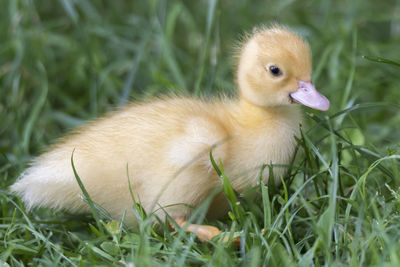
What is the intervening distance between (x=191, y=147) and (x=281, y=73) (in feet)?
1.16

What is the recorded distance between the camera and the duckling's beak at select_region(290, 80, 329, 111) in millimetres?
1804

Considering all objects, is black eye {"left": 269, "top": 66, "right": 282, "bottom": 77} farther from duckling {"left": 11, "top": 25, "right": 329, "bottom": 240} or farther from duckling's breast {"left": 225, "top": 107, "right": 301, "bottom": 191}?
duckling's breast {"left": 225, "top": 107, "right": 301, "bottom": 191}

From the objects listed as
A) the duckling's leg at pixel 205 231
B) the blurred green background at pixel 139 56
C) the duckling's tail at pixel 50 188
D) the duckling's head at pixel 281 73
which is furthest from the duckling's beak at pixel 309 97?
the duckling's tail at pixel 50 188

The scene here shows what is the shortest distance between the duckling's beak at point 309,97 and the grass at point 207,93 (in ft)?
0.23

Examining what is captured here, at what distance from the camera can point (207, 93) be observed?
2.52 meters

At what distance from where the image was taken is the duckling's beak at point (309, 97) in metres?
1.80

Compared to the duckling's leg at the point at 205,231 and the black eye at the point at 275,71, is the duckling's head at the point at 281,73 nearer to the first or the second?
the black eye at the point at 275,71

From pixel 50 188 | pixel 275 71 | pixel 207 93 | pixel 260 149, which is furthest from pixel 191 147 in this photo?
pixel 207 93

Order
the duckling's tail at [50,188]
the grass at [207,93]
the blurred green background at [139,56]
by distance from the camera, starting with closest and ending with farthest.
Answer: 1. the grass at [207,93]
2. the duckling's tail at [50,188]
3. the blurred green background at [139,56]

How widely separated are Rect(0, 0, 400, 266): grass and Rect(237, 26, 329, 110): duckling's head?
0.12 meters

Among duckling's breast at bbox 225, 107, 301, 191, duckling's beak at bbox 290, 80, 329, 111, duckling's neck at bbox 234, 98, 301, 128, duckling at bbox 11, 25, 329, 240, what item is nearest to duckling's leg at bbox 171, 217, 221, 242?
duckling at bbox 11, 25, 329, 240

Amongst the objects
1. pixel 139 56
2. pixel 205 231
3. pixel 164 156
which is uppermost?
pixel 139 56

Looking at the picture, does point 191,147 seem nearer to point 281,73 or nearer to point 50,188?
point 281,73

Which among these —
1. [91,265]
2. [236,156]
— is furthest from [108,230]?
[236,156]
